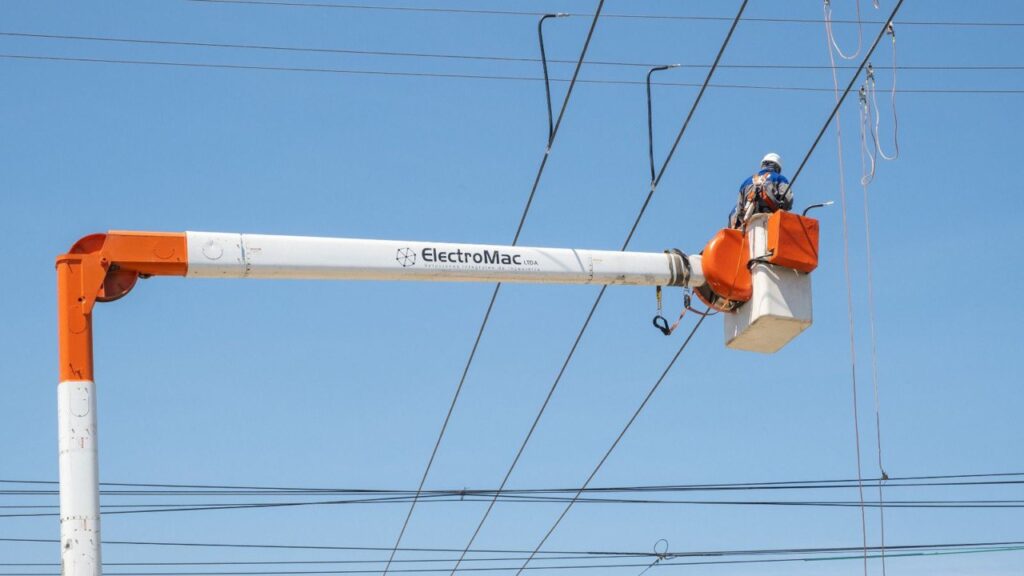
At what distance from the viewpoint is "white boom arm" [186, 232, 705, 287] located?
10594mm

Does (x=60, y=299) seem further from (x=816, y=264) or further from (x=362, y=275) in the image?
(x=816, y=264)

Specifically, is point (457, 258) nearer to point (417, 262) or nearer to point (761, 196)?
point (417, 262)

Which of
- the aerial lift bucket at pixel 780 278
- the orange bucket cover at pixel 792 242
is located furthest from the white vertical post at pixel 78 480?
the orange bucket cover at pixel 792 242

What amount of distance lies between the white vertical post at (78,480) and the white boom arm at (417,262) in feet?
4.30

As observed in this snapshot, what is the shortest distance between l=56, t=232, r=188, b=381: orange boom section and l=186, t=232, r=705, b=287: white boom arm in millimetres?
175

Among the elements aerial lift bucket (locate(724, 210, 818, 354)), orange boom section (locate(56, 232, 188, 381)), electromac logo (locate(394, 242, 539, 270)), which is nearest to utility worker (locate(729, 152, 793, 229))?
aerial lift bucket (locate(724, 210, 818, 354))

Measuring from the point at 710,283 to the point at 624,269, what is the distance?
0.79 metres

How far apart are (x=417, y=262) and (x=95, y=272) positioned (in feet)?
6.93

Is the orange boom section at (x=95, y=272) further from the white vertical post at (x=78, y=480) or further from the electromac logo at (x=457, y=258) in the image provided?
the electromac logo at (x=457, y=258)

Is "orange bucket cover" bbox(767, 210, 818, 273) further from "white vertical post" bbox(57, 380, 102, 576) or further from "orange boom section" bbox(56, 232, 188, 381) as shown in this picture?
"white vertical post" bbox(57, 380, 102, 576)

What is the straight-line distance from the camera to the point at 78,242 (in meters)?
10.2

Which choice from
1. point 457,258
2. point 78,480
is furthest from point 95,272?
point 457,258

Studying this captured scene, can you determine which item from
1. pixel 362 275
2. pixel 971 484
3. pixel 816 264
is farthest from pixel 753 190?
pixel 971 484

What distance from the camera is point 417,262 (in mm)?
A: 11031
